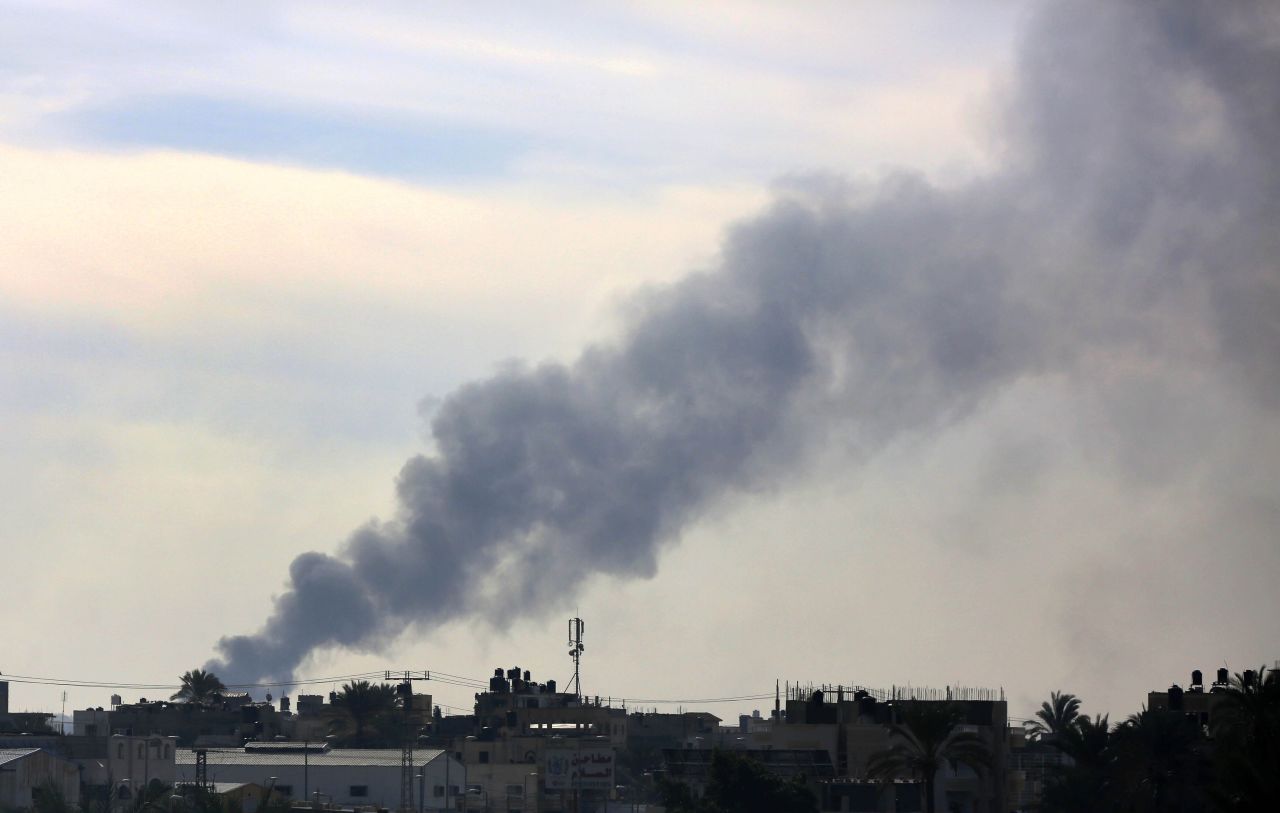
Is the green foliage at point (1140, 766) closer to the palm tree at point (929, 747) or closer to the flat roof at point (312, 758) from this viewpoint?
the palm tree at point (929, 747)

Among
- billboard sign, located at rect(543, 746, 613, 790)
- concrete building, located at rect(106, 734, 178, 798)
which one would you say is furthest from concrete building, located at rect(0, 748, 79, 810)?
billboard sign, located at rect(543, 746, 613, 790)

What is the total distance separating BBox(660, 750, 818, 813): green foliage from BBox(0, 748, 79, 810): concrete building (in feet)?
122

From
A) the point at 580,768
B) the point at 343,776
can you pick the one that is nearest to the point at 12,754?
the point at 580,768

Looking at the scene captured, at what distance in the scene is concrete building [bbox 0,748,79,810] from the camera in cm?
12325

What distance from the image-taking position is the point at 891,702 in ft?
474

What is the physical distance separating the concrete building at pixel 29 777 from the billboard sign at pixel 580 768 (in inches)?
1190

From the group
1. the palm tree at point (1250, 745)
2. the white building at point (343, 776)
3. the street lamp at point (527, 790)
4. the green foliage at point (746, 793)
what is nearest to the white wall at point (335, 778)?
the white building at point (343, 776)

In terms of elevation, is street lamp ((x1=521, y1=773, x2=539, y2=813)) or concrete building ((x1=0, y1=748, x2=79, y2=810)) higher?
concrete building ((x1=0, y1=748, x2=79, y2=810))

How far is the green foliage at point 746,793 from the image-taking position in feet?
389

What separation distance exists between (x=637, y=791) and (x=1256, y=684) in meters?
100

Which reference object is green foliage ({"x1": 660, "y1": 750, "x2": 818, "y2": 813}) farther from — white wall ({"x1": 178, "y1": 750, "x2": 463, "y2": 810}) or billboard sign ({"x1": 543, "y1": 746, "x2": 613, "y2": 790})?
white wall ({"x1": 178, "y1": 750, "x2": 463, "y2": 810})

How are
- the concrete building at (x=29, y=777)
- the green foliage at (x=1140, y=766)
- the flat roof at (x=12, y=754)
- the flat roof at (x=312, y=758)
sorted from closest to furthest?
the green foliage at (x=1140, y=766), the concrete building at (x=29, y=777), the flat roof at (x=12, y=754), the flat roof at (x=312, y=758)

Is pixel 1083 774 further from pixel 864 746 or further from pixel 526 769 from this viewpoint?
pixel 526 769

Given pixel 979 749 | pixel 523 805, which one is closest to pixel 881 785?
pixel 979 749
